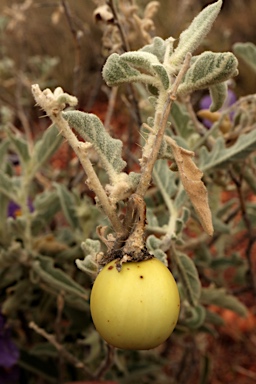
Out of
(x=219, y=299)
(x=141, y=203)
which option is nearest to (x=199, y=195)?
(x=141, y=203)

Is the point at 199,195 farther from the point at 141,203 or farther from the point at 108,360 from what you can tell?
the point at 108,360

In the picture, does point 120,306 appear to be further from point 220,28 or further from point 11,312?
point 220,28

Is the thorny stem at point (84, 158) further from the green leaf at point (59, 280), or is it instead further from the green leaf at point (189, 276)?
the green leaf at point (59, 280)

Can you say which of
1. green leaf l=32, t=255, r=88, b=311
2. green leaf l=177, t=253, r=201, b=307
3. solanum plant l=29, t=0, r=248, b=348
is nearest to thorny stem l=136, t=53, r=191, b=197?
solanum plant l=29, t=0, r=248, b=348

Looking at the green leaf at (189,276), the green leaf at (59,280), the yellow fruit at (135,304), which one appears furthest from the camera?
the green leaf at (59,280)

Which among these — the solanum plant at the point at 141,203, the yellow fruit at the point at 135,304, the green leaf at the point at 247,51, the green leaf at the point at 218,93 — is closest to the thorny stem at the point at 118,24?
the solanum plant at the point at 141,203
